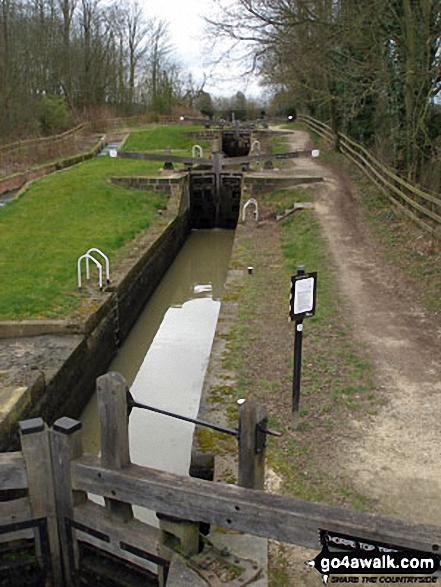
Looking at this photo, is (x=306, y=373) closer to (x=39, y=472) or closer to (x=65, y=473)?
(x=65, y=473)

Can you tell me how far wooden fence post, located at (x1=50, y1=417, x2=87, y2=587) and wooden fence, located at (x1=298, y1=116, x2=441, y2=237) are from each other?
28.7 ft

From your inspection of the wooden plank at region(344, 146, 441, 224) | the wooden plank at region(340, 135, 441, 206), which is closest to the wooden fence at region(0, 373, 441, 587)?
the wooden plank at region(344, 146, 441, 224)

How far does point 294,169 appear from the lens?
21.1 meters

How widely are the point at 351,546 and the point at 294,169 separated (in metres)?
18.8

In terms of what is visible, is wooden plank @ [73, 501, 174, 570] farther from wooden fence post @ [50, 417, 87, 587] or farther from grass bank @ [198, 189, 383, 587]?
grass bank @ [198, 189, 383, 587]

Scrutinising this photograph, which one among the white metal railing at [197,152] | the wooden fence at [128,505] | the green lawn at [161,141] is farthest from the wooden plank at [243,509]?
the green lawn at [161,141]

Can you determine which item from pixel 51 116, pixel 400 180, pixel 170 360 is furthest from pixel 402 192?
pixel 51 116

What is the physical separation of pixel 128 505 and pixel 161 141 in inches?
1119

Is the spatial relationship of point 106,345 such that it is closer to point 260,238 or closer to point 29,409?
point 29,409

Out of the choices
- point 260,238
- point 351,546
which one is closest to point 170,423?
point 351,546

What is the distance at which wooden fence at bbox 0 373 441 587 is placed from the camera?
11.2ft

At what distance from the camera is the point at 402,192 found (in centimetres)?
1448

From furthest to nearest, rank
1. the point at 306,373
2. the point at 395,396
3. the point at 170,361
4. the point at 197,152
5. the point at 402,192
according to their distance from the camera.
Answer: the point at 197,152
the point at 402,192
the point at 170,361
the point at 306,373
the point at 395,396

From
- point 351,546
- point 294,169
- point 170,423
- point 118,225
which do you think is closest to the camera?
point 351,546
